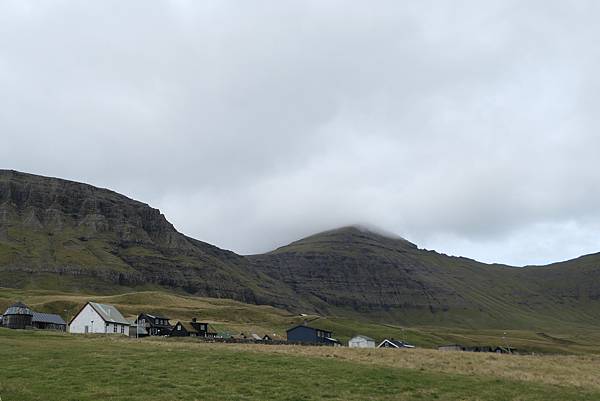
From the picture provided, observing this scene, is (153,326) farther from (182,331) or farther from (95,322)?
(95,322)

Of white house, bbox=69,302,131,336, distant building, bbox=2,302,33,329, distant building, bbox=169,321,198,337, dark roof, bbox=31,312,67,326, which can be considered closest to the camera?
white house, bbox=69,302,131,336

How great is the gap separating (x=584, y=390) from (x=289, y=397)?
76.2 ft

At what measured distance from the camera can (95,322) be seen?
11288cm

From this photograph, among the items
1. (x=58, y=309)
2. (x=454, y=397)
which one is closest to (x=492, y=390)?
(x=454, y=397)

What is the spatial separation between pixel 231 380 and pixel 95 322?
87.7m

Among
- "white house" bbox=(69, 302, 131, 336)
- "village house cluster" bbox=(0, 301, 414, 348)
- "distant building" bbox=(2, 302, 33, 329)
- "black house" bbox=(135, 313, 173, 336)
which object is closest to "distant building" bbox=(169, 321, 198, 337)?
"village house cluster" bbox=(0, 301, 414, 348)

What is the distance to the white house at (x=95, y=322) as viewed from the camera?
112 m

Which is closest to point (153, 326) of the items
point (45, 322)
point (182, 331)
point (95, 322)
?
point (182, 331)

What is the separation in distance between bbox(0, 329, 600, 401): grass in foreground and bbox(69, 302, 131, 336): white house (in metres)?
66.5

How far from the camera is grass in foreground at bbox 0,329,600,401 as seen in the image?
2872cm

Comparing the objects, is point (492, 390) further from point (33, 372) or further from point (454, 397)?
point (33, 372)

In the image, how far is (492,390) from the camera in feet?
119

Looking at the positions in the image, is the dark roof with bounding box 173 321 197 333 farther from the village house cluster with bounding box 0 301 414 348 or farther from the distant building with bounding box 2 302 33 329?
the distant building with bounding box 2 302 33 329

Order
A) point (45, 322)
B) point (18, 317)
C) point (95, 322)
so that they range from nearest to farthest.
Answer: point (95, 322) → point (18, 317) → point (45, 322)
